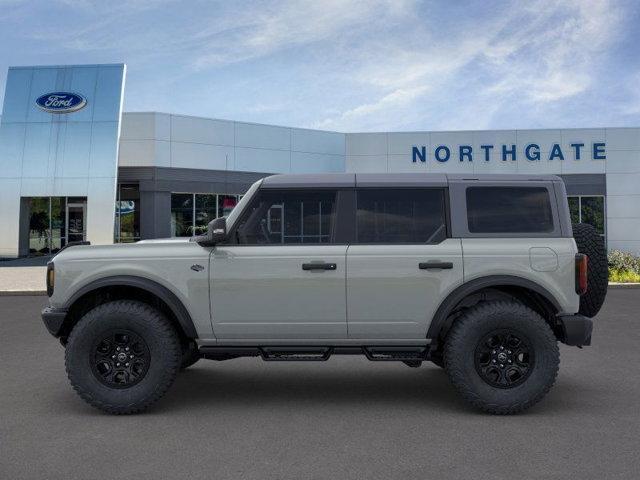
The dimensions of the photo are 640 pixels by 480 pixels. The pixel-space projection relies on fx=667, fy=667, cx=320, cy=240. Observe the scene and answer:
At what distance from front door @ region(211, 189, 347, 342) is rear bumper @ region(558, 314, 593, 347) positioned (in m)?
1.83

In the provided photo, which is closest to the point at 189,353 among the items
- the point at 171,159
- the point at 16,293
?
the point at 16,293

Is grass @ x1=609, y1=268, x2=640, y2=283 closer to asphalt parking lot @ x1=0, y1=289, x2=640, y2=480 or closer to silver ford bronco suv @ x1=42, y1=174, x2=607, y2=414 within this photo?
asphalt parking lot @ x1=0, y1=289, x2=640, y2=480

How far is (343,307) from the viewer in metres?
5.58

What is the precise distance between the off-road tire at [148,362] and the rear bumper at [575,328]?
3249 mm

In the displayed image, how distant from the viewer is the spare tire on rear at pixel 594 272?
5895mm

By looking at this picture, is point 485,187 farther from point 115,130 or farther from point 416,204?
point 115,130

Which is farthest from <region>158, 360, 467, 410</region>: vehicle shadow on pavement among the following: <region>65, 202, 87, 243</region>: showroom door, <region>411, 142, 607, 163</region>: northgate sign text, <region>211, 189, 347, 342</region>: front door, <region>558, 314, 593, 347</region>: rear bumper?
<region>411, 142, 607, 163</region>: northgate sign text

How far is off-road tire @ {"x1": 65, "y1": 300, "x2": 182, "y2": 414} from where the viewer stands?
553cm

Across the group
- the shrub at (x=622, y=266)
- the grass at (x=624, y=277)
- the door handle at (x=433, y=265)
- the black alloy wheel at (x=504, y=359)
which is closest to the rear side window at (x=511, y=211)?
the door handle at (x=433, y=265)

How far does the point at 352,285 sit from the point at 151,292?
172cm

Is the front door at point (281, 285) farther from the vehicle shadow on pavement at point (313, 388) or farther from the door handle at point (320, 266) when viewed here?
the vehicle shadow on pavement at point (313, 388)

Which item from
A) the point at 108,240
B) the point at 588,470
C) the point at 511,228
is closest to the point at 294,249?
the point at 511,228

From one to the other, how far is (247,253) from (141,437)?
1.68 metres

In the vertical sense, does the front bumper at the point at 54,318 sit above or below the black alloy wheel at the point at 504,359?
above
